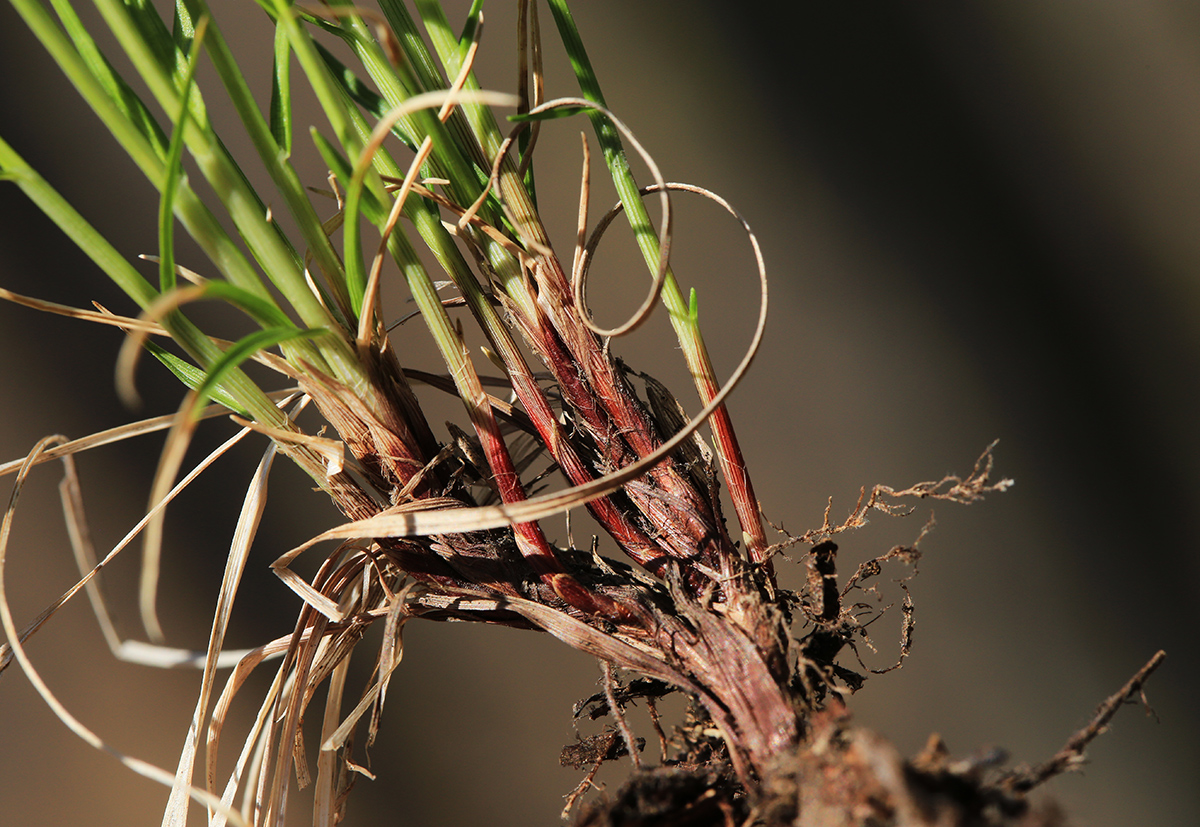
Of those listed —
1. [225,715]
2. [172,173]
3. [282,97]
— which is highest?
[282,97]

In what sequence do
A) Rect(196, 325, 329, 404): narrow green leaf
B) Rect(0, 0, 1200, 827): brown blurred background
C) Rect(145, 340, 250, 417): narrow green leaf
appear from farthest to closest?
Rect(0, 0, 1200, 827): brown blurred background → Rect(145, 340, 250, 417): narrow green leaf → Rect(196, 325, 329, 404): narrow green leaf

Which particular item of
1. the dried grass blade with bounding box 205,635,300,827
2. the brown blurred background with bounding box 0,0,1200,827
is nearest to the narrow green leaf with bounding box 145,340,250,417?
the dried grass blade with bounding box 205,635,300,827

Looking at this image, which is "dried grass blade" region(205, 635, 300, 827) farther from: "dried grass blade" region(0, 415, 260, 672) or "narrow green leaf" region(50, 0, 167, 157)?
"narrow green leaf" region(50, 0, 167, 157)

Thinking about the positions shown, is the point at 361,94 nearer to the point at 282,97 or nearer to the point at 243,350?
the point at 282,97

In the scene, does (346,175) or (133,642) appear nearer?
(346,175)

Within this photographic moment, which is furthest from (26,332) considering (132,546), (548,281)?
(548,281)

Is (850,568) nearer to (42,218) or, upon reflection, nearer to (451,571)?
(451,571)

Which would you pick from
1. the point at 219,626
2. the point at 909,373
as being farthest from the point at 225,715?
the point at 909,373

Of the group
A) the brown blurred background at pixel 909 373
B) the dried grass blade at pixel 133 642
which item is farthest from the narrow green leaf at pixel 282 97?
the brown blurred background at pixel 909 373
